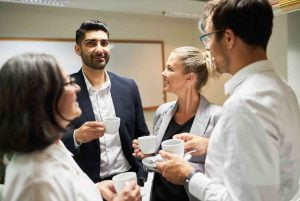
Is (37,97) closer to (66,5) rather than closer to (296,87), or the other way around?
(296,87)

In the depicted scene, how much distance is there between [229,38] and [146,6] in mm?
3333

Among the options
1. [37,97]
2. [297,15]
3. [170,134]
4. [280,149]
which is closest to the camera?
[37,97]

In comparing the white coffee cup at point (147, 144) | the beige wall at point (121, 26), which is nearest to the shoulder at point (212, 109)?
the white coffee cup at point (147, 144)

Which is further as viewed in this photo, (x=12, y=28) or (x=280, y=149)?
(x=12, y=28)

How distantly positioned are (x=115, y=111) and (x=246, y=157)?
115 centimetres

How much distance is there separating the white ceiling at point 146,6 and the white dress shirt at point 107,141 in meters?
2.24

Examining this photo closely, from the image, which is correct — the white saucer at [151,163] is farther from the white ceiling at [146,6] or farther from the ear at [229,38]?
the white ceiling at [146,6]

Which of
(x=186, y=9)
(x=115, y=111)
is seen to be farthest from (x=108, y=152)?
(x=186, y=9)

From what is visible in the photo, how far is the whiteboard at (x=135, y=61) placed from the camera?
13.3 ft

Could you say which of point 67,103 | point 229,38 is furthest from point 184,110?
point 67,103

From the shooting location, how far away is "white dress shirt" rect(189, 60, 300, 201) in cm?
95

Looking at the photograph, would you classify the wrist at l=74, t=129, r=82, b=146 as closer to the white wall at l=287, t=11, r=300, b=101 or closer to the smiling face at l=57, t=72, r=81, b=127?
the smiling face at l=57, t=72, r=81, b=127

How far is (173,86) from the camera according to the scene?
1.90m

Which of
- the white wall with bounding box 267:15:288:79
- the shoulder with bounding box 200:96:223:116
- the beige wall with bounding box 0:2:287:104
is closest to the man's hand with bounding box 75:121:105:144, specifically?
the shoulder with bounding box 200:96:223:116
